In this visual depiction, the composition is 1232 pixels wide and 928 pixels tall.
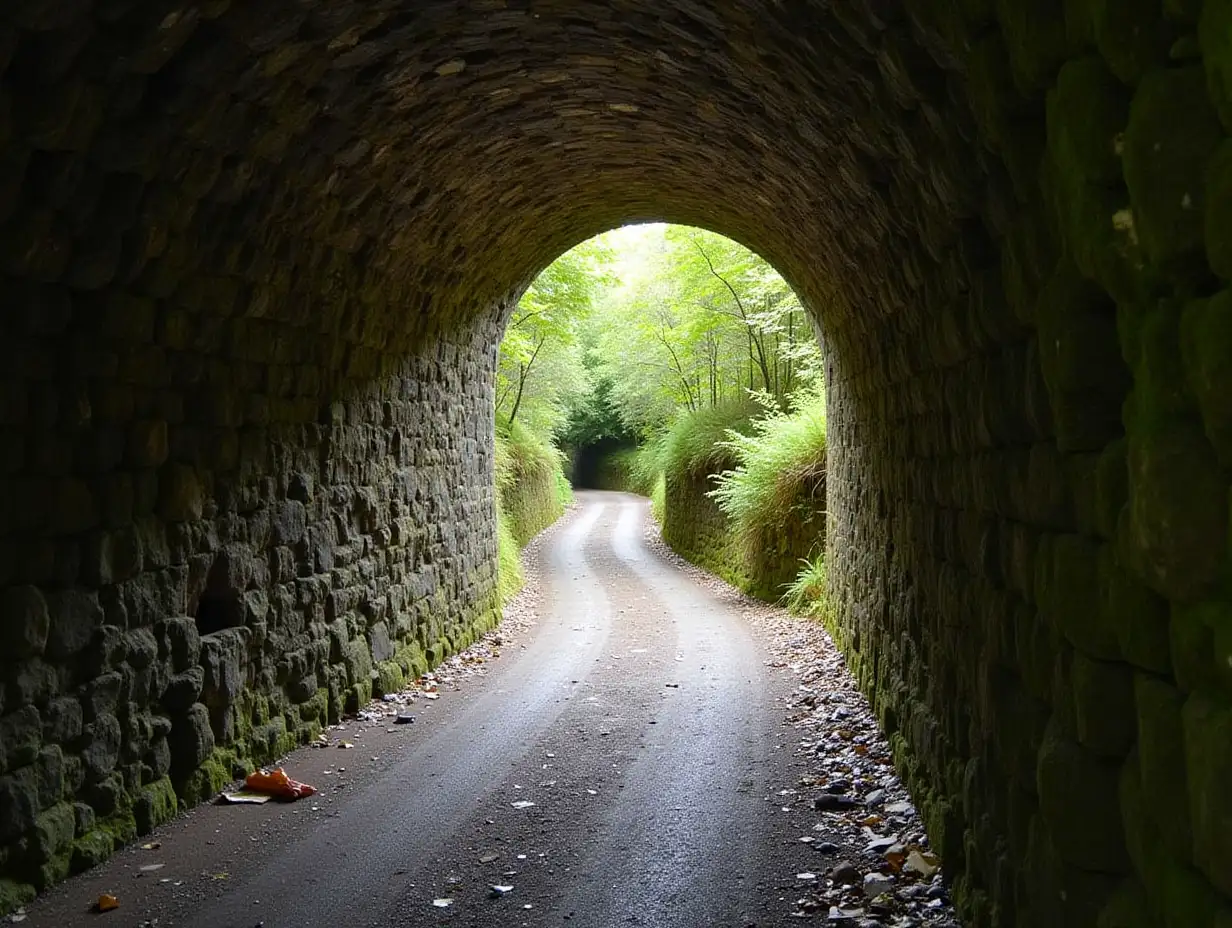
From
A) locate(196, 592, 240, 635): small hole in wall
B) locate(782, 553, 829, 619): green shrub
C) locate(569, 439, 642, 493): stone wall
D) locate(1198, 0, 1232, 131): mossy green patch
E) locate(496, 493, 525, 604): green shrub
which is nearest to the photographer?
locate(1198, 0, 1232, 131): mossy green patch

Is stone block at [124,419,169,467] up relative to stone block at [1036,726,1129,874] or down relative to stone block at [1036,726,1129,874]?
up

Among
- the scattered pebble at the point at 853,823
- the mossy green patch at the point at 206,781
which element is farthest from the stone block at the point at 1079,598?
the mossy green patch at the point at 206,781

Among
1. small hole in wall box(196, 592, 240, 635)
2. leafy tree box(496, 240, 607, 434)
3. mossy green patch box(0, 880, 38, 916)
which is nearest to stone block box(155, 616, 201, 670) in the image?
small hole in wall box(196, 592, 240, 635)

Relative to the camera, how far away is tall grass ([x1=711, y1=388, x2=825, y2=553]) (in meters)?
12.7

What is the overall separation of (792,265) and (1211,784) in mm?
8269

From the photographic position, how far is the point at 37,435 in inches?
174

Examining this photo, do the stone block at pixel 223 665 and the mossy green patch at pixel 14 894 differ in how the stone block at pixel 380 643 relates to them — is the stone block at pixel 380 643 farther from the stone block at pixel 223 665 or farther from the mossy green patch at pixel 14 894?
the mossy green patch at pixel 14 894

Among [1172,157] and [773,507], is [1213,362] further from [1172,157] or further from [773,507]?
[773,507]

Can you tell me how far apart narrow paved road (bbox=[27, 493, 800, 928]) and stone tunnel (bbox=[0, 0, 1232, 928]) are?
1.71 ft

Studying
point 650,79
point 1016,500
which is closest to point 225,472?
point 650,79

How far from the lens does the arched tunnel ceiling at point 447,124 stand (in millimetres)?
3850

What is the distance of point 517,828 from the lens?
5.29 metres

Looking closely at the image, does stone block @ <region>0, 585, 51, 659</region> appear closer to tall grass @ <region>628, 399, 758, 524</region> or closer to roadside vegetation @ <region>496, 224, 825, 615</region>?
roadside vegetation @ <region>496, 224, 825, 615</region>

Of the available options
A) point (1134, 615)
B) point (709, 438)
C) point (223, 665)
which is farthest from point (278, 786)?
point (709, 438)
